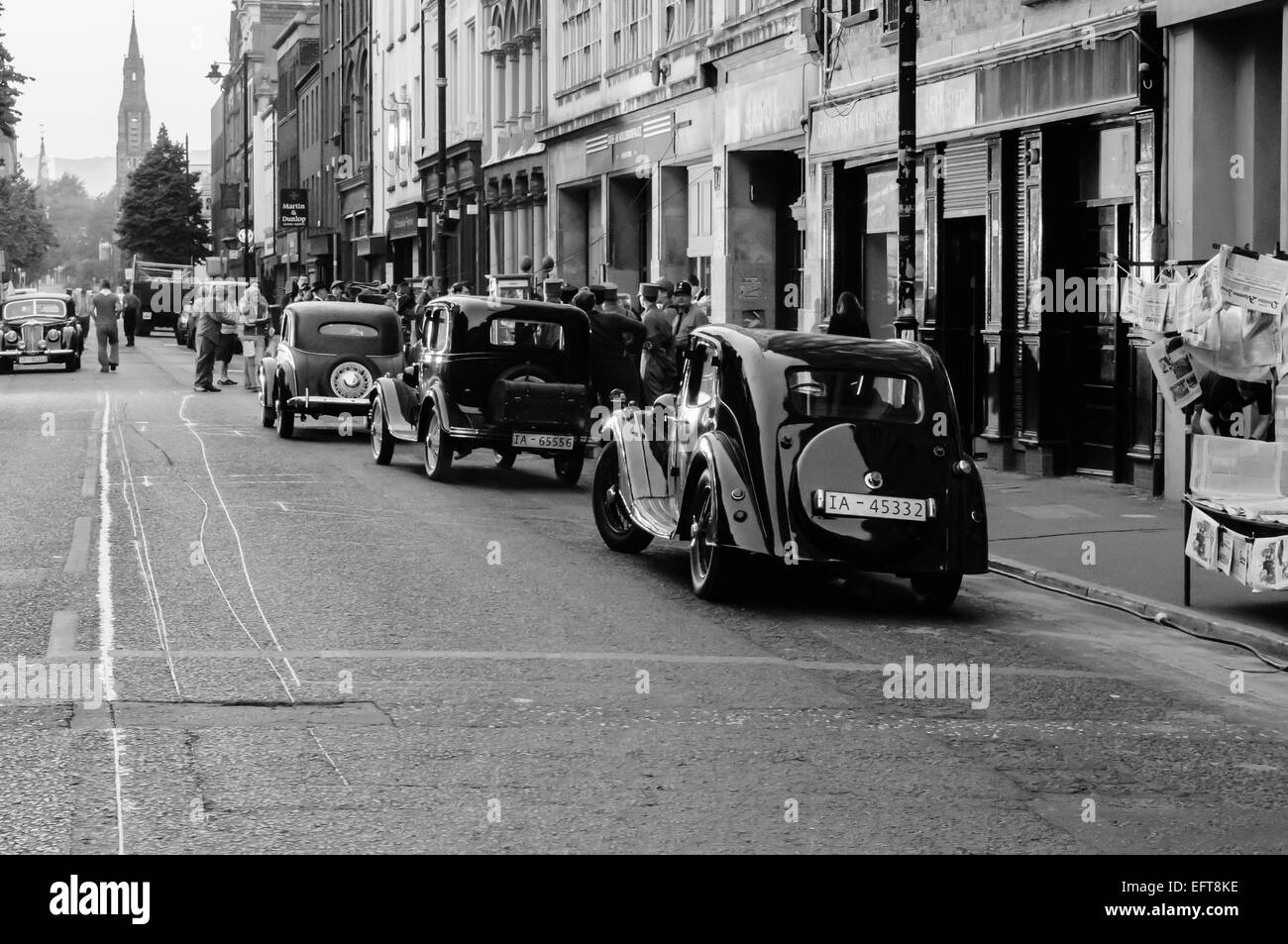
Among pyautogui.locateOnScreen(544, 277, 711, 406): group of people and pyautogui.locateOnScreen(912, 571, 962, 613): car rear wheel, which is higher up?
pyautogui.locateOnScreen(544, 277, 711, 406): group of people

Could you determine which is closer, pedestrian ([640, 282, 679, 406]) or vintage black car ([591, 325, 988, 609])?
vintage black car ([591, 325, 988, 609])

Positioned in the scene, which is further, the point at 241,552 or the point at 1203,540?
the point at 241,552

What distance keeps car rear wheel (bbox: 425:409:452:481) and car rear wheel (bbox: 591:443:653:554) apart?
469 centimetres

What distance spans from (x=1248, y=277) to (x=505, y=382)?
8.66 meters

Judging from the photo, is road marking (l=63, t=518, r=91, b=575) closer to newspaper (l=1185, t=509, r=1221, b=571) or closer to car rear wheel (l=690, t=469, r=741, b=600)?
car rear wheel (l=690, t=469, r=741, b=600)

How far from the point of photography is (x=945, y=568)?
1132 cm

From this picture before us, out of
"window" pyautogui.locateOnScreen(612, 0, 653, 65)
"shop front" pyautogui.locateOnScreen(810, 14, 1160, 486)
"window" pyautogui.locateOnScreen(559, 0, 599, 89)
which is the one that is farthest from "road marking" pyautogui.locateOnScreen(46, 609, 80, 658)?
"window" pyautogui.locateOnScreen(559, 0, 599, 89)

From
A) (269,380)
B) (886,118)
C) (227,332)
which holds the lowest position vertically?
(269,380)

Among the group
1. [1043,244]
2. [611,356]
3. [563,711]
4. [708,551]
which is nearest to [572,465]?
[611,356]

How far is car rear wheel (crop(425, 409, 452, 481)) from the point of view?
18.8 m

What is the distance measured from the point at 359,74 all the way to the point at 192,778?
68.2 m

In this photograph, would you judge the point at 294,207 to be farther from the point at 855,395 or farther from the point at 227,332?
the point at 855,395

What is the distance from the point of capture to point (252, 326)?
1411 inches

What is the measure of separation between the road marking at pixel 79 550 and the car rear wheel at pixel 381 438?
18.8ft
